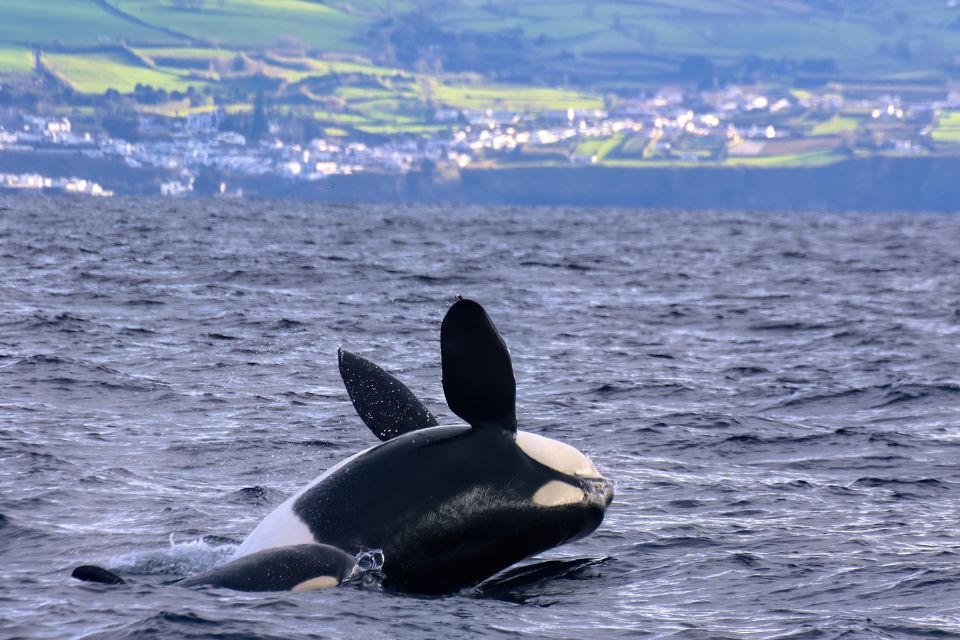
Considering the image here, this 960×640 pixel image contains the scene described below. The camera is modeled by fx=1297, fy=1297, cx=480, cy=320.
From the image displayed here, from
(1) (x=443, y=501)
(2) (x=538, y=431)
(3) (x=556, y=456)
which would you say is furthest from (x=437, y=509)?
(2) (x=538, y=431)

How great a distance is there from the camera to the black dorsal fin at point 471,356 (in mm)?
7887

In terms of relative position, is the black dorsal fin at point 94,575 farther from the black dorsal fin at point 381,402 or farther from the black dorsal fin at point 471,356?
the black dorsal fin at point 471,356

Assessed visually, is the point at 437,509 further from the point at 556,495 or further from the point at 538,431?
the point at 538,431

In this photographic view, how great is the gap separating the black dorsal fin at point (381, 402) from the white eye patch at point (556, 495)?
0.90 metres

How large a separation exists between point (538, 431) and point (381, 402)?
5.90 m

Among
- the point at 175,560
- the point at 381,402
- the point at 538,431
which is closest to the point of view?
the point at 381,402

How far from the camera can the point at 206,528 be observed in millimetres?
10062

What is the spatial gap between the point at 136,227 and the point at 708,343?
3807 centimetres

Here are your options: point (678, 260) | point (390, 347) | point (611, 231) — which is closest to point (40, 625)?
point (390, 347)

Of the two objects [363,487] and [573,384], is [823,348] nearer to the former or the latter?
[573,384]

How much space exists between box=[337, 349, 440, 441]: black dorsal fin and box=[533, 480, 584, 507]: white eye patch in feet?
2.95

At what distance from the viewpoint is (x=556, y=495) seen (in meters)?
8.44

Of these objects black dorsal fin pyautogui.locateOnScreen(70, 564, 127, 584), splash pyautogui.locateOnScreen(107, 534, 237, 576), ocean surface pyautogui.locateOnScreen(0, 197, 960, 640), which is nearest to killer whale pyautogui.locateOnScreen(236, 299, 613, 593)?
ocean surface pyautogui.locateOnScreen(0, 197, 960, 640)

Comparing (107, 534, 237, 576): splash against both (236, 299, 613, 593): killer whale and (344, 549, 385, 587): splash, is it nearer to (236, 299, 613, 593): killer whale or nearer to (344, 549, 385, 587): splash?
(236, 299, 613, 593): killer whale
